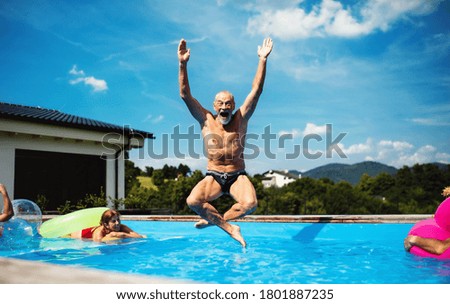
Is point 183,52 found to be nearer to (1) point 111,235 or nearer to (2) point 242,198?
(2) point 242,198

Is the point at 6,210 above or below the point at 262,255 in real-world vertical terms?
above

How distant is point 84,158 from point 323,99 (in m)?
21.1

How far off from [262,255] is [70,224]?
427cm

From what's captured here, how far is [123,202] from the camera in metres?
13.1

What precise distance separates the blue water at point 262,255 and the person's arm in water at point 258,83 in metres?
1.83

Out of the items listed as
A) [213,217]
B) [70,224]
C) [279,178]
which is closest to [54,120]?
[70,224]

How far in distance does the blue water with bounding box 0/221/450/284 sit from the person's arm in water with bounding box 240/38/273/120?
183 cm

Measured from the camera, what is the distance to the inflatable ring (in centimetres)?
759

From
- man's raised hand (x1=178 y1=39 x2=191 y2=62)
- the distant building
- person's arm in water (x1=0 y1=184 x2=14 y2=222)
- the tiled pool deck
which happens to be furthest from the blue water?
the distant building

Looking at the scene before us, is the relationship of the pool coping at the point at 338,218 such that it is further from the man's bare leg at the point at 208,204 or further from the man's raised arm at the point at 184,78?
the man's raised arm at the point at 184,78

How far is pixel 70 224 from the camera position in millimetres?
7707

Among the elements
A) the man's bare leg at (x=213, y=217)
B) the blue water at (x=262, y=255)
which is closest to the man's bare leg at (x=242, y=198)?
the man's bare leg at (x=213, y=217)

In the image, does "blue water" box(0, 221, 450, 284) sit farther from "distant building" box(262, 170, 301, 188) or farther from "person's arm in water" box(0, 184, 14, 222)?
"distant building" box(262, 170, 301, 188)

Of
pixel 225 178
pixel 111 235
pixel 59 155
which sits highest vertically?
pixel 59 155
